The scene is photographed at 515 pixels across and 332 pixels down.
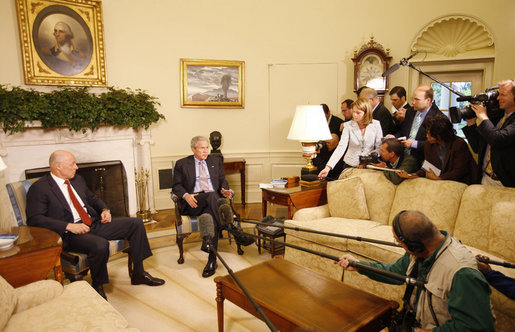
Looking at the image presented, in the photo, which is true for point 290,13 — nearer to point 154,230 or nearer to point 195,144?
point 195,144

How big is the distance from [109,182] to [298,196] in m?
2.83

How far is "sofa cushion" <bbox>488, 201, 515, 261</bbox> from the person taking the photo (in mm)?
2436

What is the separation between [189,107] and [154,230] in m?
2.03

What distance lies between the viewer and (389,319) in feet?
6.27

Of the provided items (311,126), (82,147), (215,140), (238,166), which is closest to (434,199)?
(311,126)

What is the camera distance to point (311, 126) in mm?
3912

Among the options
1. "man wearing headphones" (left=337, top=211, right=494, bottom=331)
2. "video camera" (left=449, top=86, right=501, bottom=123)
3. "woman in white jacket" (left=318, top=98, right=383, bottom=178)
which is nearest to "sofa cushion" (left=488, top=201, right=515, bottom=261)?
"video camera" (left=449, top=86, right=501, bottom=123)

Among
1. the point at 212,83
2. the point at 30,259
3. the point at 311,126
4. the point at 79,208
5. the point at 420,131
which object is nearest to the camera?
the point at 30,259

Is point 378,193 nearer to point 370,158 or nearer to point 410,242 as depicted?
point 370,158

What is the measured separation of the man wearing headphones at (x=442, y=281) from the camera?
4.88ft

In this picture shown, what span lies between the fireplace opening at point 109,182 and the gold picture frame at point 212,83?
56.4 inches

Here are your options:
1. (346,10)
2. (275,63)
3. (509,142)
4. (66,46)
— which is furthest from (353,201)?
(66,46)

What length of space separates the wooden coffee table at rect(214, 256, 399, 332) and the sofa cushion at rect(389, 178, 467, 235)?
1.25m

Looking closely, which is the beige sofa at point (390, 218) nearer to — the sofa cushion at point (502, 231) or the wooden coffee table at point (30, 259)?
the sofa cushion at point (502, 231)
